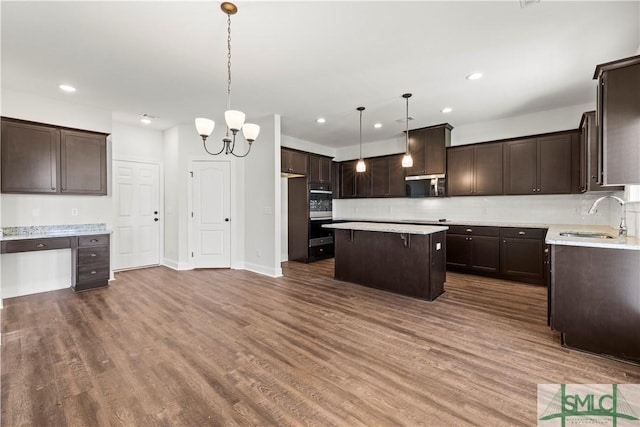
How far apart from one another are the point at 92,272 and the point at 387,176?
221 inches

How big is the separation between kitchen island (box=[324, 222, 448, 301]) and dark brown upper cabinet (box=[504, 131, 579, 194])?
190 centimetres

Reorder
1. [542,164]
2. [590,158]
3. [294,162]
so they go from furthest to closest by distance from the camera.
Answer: [294,162]
[542,164]
[590,158]

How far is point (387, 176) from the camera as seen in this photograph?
6.30 metres

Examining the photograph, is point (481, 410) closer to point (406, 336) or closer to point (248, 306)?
point (406, 336)

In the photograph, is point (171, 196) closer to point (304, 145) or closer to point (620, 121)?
point (304, 145)

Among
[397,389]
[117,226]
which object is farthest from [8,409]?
[117,226]

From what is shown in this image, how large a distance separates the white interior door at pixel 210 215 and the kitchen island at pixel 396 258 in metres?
2.35

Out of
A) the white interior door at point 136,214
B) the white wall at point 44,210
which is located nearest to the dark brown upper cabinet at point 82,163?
the white wall at point 44,210

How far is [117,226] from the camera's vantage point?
5203mm

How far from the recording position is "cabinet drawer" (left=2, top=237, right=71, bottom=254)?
350 centimetres

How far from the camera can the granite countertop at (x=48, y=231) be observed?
3.74 m

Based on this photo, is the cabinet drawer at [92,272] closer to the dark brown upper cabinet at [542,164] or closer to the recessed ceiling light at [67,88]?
the recessed ceiling light at [67,88]

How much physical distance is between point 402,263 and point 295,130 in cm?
355

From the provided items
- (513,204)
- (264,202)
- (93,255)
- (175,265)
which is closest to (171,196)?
(175,265)
